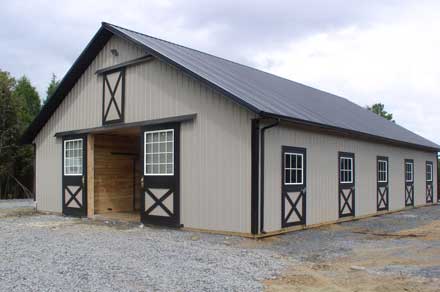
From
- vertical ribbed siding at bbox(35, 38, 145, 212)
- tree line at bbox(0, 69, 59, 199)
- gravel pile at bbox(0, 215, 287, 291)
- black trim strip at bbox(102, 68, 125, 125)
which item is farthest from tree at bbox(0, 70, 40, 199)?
gravel pile at bbox(0, 215, 287, 291)

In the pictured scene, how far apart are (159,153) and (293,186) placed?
3.16m

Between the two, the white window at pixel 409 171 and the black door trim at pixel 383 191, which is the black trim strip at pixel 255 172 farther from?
the white window at pixel 409 171

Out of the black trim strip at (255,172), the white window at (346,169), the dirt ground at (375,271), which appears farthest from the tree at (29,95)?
the dirt ground at (375,271)

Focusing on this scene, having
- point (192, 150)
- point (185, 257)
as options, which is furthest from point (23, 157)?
point (185, 257)

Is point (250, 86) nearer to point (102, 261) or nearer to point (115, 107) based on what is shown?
point (115, 107)

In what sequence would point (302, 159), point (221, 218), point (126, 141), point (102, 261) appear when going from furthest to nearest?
point (126, 141) → point (302, 159) → point (221, 218) → point (102, 261)

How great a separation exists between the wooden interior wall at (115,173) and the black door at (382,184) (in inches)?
297

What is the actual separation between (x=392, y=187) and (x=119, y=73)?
31.4 feet

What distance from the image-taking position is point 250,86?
38.1ft

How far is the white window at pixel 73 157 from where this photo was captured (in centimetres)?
1360

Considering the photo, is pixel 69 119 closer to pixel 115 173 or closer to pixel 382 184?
pixel 115 173

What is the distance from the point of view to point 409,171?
57.4 feet

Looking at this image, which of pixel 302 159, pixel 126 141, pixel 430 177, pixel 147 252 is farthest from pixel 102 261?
pixel 430 177

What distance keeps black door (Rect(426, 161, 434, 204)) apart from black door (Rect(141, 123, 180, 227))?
12.9 meters
